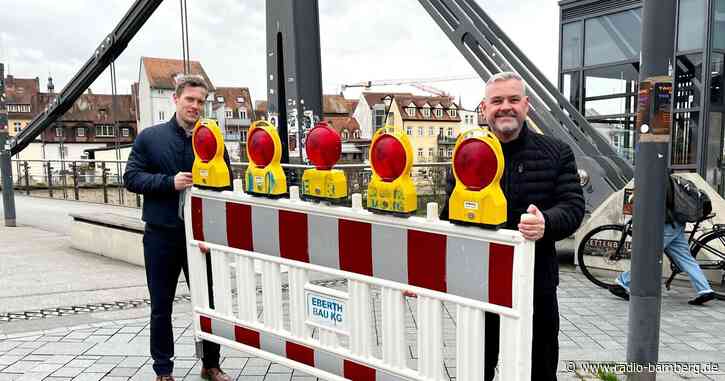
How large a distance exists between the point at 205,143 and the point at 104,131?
3001 inches

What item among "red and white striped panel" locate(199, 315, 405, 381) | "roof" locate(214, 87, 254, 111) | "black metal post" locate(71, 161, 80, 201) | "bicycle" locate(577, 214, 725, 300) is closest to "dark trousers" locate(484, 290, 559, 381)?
"red and white striped panel" locate(199, 315, 405, 381)

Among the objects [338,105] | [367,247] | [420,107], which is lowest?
[367,247]

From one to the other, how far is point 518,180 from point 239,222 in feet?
4.65

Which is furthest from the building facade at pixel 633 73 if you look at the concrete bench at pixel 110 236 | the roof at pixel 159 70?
the roof at pixel 159 70

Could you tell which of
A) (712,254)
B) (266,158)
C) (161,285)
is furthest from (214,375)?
(712,254)

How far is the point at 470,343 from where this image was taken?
1945 mm

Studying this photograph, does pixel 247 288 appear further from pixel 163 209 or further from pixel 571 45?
pixel 571 45

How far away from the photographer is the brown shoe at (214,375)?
313 centimetres

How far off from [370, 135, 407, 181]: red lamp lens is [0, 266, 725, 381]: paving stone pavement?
1.22 m

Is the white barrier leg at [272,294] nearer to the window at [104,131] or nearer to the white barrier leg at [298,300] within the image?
the white barrier leg at [298,300]

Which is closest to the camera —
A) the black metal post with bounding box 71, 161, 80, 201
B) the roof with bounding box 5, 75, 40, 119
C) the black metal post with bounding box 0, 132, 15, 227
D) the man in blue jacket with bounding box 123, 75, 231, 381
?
the man in blue jacket with bounding box 123, 75, 231, 381

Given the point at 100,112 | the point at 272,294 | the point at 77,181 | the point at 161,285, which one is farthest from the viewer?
the point at 100,112

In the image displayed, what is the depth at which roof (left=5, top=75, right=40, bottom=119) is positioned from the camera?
7288cm

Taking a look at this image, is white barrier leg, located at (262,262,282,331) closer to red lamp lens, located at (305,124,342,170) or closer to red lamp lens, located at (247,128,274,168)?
red lamp lens, located at (247,128,274,168)
